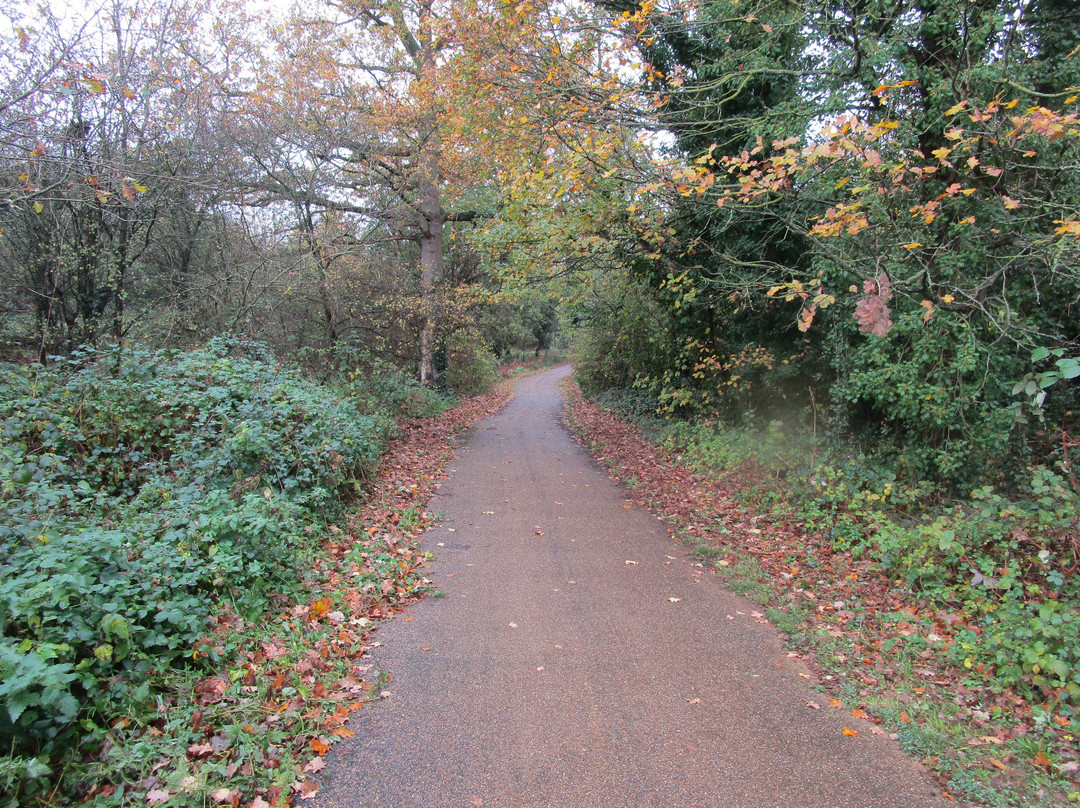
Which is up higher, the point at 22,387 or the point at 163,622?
the point at 22,387

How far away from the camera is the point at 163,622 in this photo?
3.94m

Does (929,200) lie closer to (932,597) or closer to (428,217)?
(932,597)

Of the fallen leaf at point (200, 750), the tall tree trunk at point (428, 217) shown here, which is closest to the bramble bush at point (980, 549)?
the fallen leaf at point (200, 750)

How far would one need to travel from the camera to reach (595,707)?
3.84 meters

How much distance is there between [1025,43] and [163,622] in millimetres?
10207

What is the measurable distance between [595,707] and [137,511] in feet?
14.7

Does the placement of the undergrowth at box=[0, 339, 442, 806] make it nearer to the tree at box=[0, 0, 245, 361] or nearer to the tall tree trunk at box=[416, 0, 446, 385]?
the tree at box=[0, 0, 245, 361]

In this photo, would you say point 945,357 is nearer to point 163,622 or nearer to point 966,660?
point 966,660

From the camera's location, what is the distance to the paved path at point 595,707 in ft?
10.2

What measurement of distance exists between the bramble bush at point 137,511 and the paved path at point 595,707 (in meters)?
1.35

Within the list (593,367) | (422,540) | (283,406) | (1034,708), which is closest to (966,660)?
(1034,708)

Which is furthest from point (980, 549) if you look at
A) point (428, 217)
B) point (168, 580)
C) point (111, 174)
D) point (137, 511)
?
point (428, 217)

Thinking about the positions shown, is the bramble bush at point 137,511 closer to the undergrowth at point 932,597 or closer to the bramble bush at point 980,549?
the undergrowth at point 932,597

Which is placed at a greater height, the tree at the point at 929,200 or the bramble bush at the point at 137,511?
the tree at the point at 929,200
